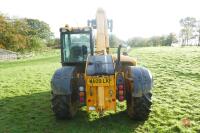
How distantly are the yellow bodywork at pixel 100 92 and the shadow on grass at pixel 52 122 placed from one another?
72cm

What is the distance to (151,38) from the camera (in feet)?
337

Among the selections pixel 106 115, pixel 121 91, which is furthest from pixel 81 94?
pixel 106 115

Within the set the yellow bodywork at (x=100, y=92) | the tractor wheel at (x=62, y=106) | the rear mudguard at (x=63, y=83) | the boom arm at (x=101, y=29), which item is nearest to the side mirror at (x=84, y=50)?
the boom arm at (x=101, y=29)

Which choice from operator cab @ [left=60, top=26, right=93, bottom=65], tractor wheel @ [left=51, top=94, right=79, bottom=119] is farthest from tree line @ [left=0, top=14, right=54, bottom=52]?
tractor wheel @ [left=51, top=94, right=79, bottom=119]

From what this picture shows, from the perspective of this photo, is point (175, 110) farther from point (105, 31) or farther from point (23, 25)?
point (23, 25)

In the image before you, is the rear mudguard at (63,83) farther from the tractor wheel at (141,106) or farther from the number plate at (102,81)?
the tractor wheel at (141,106)

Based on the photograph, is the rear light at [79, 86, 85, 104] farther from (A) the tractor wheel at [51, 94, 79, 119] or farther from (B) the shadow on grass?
(B) the shadow on grass

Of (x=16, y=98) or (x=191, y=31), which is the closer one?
(x=16, y=98)

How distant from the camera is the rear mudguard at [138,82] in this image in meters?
10.0

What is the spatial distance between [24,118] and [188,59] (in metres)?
17.0

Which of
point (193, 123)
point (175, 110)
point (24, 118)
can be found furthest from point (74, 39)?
point (193, 123)

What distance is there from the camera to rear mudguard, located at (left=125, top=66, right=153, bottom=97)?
394 inches

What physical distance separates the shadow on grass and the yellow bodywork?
724mm

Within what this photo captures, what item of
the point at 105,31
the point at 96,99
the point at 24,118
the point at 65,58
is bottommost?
the point at 24,118
